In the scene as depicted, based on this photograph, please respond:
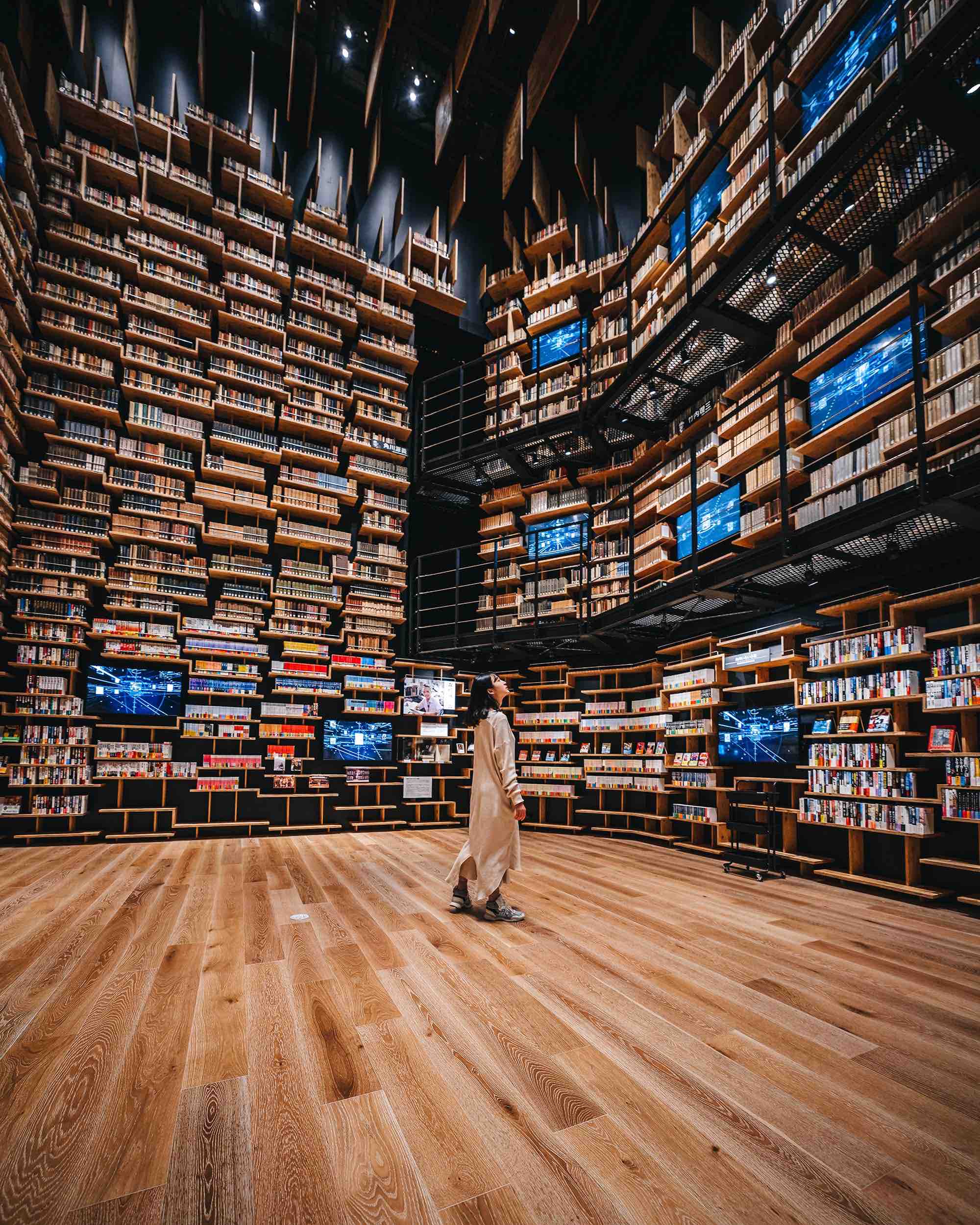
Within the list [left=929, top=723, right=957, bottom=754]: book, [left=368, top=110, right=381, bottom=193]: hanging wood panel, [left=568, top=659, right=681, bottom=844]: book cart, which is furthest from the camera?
[left=368, top=110, right=381, bottom=193]: hanging wood panel

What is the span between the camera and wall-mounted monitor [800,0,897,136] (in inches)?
187

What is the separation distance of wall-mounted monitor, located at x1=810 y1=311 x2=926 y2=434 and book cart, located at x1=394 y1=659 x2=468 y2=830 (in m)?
5.79

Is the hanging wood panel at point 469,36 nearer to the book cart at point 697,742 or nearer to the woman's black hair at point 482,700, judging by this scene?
the book cart at point 697,742

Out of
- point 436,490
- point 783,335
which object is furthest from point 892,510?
point 436,490

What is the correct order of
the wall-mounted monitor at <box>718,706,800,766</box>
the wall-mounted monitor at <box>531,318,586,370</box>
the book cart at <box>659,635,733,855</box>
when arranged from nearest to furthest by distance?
1. the wall-mounted monitor at <box>718,706,800,766</box>
2. the book cart at <box>659,635,733,855</box>
3. the wall-mounted monitor at <box>531,318,586,370</box>

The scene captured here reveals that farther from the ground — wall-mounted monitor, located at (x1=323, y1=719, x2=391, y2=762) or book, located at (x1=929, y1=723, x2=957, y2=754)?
book, located at (x1=929, y1=723, x2=957, y2=754)

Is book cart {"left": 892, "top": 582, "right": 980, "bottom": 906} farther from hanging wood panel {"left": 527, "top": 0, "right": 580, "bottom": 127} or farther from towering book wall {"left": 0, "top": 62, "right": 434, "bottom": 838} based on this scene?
hanging wood panel {"left": 527, "top": 0, "right": 580, "bottom": 127}

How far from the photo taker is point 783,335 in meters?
5.82

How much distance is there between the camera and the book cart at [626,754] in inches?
285

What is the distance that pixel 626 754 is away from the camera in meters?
7.58

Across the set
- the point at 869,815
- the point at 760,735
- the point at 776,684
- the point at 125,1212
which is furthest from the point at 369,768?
the point at 125,1212

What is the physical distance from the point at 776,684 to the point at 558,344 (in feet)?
19.8

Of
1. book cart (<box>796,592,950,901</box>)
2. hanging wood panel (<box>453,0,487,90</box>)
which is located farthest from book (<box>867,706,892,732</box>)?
hanging wood panel (<box>453,0,487,90</box>)

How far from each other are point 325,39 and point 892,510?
11213 millimetres
